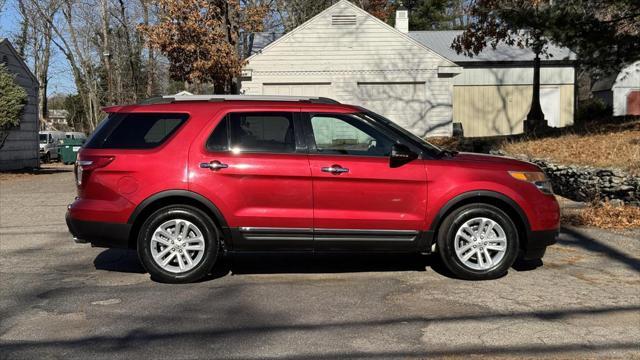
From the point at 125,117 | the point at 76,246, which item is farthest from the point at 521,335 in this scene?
the point at 76,246

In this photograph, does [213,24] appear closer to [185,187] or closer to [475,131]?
[475,131]

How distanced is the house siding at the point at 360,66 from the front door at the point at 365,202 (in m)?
15.7

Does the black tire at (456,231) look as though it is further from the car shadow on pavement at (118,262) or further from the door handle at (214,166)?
the car shadow on pavement at (118,262)

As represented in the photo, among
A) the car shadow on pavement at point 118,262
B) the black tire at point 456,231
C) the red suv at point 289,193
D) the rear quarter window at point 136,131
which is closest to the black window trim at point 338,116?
the red suv at point 289,193

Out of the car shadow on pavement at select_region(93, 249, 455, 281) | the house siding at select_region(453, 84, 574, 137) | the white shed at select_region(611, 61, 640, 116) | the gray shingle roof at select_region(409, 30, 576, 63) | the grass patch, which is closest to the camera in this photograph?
the car shadow on pavement at select_region(93, 249, 455, 281)

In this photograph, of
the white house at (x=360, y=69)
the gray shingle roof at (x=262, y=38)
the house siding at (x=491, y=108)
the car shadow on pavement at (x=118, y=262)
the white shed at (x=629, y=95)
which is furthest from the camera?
the white shed at (x=629, y=95)

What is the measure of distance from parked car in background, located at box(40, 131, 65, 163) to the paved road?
30358mm

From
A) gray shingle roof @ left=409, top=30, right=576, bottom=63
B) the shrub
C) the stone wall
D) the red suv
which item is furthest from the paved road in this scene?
gray shingle roof @ left=409, top=30, right=576, bottom=63

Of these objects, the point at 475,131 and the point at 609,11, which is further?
the point at 475,131

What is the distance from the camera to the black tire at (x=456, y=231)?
6.33 meters

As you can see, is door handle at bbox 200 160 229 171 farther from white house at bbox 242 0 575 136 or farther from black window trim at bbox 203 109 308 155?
white house at bbox 242 0 575 136

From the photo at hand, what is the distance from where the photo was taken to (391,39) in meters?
21.8

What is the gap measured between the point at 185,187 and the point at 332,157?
4.77ft

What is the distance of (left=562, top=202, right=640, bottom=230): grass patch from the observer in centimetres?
938
